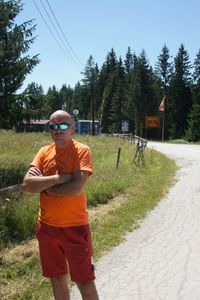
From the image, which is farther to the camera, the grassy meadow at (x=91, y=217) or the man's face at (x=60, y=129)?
the grassy meadow at (x=91, y=217)

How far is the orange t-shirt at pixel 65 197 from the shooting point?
181 inches

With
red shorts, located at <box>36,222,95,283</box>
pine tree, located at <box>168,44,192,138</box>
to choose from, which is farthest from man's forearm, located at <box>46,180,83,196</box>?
pine tree, located at <box>168,44,192,138</box>

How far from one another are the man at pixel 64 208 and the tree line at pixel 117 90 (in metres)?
14.2

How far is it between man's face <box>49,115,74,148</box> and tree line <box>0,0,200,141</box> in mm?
14146

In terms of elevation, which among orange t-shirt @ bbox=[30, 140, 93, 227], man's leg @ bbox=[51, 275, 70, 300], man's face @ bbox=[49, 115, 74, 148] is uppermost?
man's face @ bbox=[49, 115, 74, 148]

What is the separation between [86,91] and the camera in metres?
138

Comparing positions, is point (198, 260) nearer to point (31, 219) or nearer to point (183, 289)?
point (183, 289)

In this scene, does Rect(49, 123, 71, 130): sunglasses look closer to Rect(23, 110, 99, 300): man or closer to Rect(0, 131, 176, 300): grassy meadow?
Rect(23, 110, 99, 300): man

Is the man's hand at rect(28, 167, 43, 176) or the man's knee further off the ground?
the man's hand at rect(28, 167, 43, 176)

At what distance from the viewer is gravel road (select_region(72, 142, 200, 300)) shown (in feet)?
20.0

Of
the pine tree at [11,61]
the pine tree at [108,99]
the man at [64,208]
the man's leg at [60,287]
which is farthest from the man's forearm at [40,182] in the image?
the pine tree at [108,99]

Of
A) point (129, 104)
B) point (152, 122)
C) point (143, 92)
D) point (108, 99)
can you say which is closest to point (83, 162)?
point (152, 122)

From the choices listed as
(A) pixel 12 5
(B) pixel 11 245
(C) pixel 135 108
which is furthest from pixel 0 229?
(C) pixel 135 108

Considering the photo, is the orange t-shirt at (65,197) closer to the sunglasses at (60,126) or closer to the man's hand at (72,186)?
the man's hand at (72,186)
